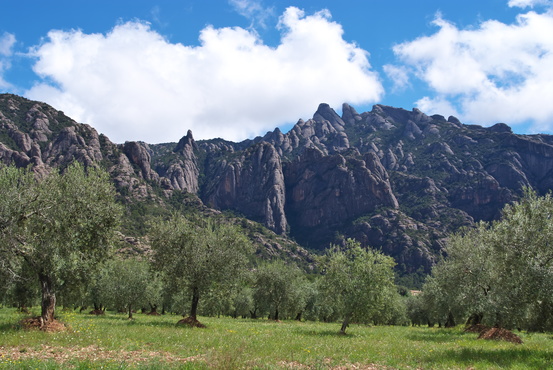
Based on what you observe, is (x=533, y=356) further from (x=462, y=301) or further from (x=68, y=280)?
(x=68, y=280)

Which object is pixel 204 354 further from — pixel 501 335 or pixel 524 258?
pixel 501 335

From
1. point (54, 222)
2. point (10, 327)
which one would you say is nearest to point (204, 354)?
point (54, 222)

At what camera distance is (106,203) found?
2669 cm

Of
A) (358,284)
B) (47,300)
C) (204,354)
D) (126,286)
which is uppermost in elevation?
(358,284)

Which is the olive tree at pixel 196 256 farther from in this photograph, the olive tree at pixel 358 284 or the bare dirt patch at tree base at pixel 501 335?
the bare dirt patch at tree base at pixel 501 335

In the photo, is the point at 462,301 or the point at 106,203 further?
the point at 462,301

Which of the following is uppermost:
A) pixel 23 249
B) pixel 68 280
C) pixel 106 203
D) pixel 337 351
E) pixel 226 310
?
pixel 106 203

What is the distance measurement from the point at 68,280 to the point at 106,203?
8.06 metres

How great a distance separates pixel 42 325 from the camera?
2259cm

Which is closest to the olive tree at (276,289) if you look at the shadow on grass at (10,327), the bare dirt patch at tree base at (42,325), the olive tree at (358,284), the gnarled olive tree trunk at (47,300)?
the olive tree at (358,284)

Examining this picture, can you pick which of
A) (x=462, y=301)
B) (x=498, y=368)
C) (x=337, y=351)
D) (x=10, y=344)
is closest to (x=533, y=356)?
(x=498, y=368)

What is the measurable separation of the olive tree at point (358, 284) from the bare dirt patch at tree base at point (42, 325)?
25224 mm

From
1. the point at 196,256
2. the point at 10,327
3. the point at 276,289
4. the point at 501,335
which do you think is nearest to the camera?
the point at 10,327

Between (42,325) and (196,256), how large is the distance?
46.5 ft
